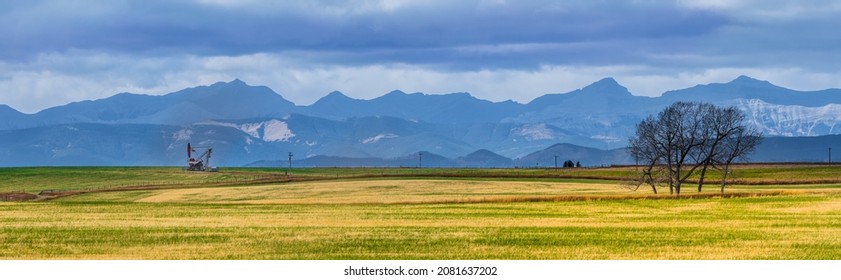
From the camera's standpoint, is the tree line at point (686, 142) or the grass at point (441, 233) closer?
the grass at point (441, 233)

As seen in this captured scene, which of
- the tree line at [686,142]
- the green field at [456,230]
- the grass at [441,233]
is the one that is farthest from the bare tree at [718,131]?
the grass at [441,233]

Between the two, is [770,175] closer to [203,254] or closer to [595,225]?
[595,225]

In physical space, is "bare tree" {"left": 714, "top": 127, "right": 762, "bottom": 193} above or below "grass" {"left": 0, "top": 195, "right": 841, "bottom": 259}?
above

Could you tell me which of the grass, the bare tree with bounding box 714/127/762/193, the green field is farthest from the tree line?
the grass

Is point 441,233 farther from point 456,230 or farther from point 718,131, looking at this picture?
point 718,131

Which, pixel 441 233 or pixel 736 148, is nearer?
pixel 441 233

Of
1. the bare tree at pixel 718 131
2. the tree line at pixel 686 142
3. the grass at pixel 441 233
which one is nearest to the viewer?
the grass at pixel 441 233

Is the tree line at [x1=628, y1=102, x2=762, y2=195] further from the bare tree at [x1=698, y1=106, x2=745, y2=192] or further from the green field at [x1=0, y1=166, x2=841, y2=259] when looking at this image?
the green field at [x1=0, y1=166, x2=841, y2=259]

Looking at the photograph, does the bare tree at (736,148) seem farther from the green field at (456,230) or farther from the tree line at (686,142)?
the green field at (456,230)

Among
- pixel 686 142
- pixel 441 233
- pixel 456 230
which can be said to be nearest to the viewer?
pixel 441 233

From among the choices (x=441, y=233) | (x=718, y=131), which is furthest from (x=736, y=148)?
(x=441, y=233)

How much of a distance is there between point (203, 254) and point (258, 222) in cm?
1857

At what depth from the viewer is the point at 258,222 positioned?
206ft
